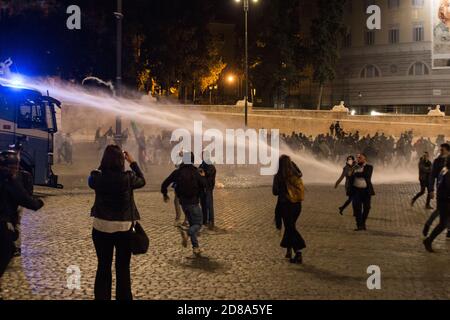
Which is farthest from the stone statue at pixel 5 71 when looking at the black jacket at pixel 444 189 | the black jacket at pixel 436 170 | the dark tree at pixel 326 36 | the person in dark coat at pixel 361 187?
the dark tree at pixel 326 36

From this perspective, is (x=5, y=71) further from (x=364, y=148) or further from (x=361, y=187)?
(x=364, y=148)

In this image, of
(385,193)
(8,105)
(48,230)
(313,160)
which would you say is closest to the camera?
(48,230)

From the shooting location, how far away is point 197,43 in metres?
50.1

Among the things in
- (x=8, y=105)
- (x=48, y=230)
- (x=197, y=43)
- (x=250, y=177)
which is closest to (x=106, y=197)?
(x=48, y=230)

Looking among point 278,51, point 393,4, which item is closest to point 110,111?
point 278,51

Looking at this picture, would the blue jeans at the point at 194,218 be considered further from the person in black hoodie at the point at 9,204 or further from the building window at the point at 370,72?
the building window at the point at 370,72

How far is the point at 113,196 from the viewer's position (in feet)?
20.2

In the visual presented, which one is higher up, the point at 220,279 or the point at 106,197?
the point at 106,197

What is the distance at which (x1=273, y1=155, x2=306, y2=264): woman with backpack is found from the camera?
357 inches

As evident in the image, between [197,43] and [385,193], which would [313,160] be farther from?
[197,43]

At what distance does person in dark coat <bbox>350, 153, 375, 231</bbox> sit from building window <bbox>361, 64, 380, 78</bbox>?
2119 inches

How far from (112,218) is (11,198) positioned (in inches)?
50.0

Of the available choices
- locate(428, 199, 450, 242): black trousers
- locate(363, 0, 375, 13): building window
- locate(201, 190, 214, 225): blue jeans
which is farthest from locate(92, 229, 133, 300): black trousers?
locate(363, 0, 375, 13): building window

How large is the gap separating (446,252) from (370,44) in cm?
5721
